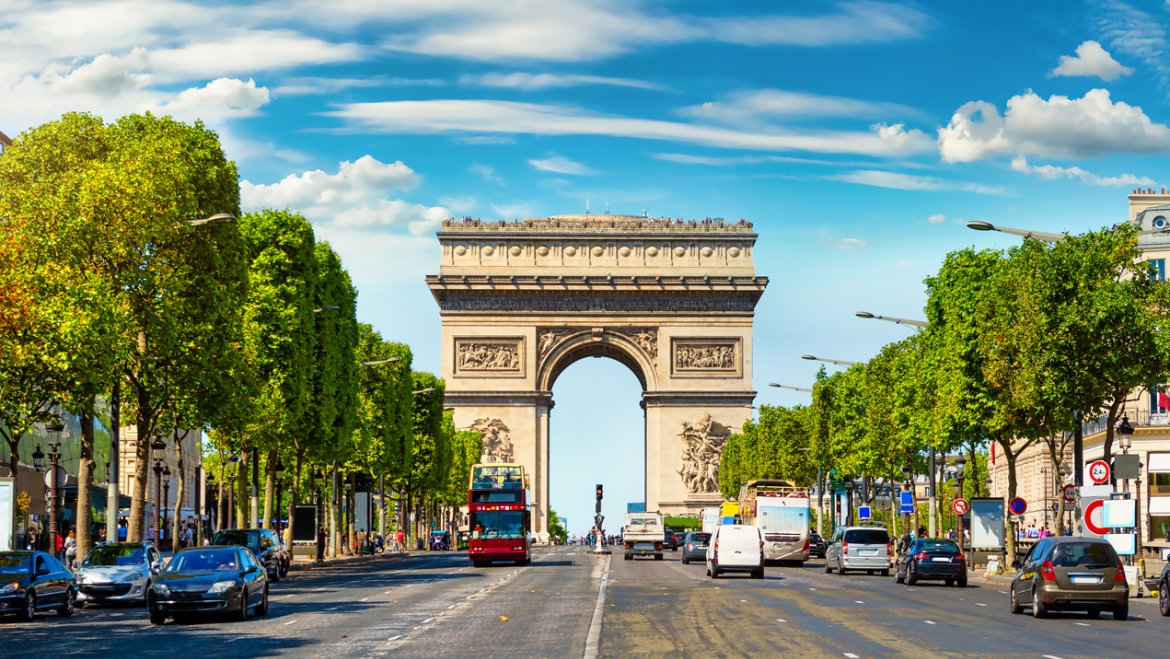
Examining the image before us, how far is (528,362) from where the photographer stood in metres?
135

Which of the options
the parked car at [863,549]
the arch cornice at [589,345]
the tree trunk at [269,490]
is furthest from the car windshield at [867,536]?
the arch cornice at [589,345]

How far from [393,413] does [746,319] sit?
4311cm

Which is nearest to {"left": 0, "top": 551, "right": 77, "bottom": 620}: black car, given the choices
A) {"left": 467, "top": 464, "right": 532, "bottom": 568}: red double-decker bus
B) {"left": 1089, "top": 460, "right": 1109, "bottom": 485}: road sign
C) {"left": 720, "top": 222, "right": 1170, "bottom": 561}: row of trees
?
{"left": 1089, "top": 460, "right": 1109, "bottom": 485}: road sign

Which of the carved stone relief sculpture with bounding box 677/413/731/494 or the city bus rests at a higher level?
the carved stone relief sculpture with bounding box 677/413/731/494

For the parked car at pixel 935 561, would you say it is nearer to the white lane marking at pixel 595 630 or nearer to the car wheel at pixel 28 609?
the white lane marking at pixel 595 630

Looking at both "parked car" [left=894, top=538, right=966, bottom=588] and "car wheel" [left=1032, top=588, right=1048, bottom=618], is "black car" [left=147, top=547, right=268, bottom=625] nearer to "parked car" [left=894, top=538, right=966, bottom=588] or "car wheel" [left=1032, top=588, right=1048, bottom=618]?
"car wheel" [left=1032, top=588, right=1048, bottom=618]

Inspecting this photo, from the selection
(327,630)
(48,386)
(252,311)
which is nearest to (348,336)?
(252,311)

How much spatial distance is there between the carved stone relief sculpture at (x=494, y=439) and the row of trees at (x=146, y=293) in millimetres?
62906

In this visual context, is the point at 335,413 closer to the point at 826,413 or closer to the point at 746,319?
the point at 826,413

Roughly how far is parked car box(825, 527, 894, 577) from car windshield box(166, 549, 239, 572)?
1401 inches

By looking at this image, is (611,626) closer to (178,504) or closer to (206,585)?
(206,585)

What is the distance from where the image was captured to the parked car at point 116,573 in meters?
42.6

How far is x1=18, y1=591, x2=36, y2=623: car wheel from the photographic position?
37.4 m

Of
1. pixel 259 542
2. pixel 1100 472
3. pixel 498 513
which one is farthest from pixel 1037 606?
pixel 498 513
